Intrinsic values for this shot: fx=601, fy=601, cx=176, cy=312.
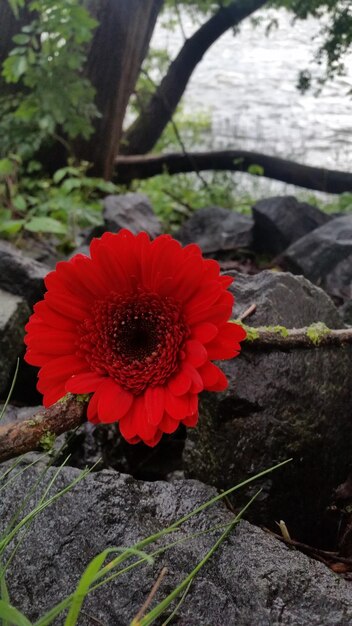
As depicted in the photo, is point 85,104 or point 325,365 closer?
point 325,365

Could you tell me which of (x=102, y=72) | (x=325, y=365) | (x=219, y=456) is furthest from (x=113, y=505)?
(x=102, y=72)

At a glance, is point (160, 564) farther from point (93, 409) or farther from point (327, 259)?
point (327, 259)

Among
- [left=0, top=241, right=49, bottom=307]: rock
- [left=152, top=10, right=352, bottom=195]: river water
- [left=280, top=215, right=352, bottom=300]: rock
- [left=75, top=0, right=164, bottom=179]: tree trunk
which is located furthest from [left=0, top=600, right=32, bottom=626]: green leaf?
[left=152, top=10, right=352, bottom=195]: river water

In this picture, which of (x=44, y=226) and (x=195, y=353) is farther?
(x=44, y=226)

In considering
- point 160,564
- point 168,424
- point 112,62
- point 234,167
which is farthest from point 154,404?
point 234,167

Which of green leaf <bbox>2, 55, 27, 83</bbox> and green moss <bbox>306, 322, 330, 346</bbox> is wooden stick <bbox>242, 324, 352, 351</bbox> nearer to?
green moss <bbox>306, 322, 330, 346</bbox>

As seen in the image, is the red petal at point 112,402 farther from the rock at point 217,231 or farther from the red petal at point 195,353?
the rock at point 217,231

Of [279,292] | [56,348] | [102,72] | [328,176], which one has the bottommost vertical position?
[328,176]

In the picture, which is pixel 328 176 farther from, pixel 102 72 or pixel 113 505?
pixel 113 505
